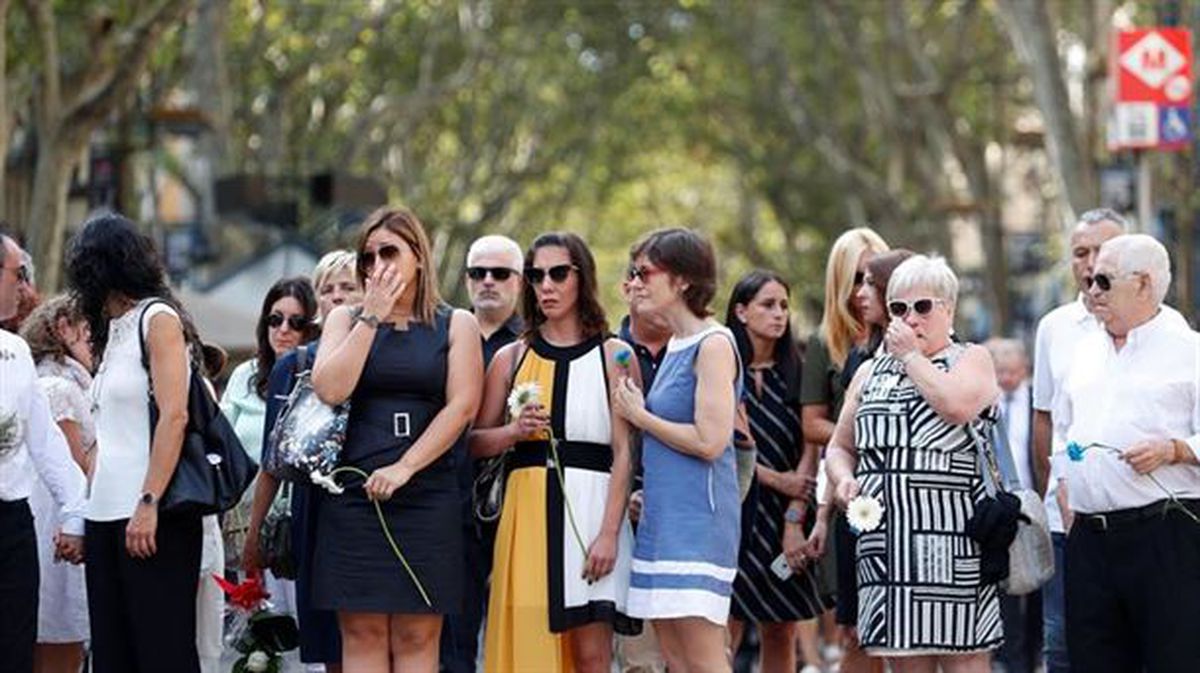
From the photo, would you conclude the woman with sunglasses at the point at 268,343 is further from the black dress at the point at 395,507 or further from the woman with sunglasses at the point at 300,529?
the black dress at the point at 395,507

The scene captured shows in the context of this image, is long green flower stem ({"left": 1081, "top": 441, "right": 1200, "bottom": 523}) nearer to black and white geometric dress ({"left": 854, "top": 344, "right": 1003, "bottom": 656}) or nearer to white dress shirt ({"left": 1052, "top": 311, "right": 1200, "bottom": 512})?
white dress shirt ({"left": 1052, "top": 311, "right": 1200, "bottom": 512})

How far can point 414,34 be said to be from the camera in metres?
45.3

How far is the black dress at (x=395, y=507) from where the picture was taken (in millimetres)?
10266

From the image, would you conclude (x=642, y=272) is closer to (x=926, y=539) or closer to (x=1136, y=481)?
(x=926, y=539)

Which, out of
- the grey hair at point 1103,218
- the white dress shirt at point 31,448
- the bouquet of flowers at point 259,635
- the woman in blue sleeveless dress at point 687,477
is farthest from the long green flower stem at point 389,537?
the grey hair at point 1103,218

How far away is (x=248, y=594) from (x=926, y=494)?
9.49 ft

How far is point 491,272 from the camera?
40.3ft

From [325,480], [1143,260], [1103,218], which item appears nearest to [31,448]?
[325,480]

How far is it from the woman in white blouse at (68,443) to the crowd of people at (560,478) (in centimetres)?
1

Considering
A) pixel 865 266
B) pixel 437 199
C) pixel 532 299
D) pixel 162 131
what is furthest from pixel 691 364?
pixel 437 199

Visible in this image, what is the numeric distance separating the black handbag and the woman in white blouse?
2.53 ft

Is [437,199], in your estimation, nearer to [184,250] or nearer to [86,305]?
[184,250]

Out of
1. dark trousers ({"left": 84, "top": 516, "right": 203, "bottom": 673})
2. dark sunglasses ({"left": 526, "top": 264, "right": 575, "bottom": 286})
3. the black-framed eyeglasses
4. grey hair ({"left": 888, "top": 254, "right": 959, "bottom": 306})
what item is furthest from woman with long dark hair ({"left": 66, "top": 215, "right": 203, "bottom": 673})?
grey hair ({"left": 888, "top": 254, "right": 959, "bottom": 306})

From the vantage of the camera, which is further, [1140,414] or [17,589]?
[1140,414]
